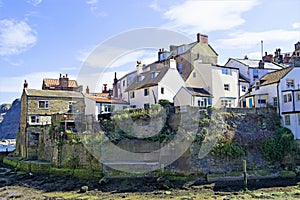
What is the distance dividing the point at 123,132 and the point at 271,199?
1407 centimetres

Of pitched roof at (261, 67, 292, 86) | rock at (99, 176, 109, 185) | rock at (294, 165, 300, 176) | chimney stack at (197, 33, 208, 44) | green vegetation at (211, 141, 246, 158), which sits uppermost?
chimney stack at (197, 33, 208, 44)

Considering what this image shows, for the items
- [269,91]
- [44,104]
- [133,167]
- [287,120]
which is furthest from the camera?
[44,104]

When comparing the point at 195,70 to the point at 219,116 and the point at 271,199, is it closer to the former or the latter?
the point at 219,116

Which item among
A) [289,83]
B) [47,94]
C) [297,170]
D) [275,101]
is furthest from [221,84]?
[47,94]

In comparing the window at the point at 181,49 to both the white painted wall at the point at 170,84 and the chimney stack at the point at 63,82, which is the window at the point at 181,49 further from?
the chimney stack at the point at 63,82

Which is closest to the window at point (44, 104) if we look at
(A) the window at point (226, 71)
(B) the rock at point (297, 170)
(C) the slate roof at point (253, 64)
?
(A) the window at point (226, 71)

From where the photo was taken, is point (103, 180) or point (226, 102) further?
point (226, 102)

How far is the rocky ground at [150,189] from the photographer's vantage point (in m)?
22.0

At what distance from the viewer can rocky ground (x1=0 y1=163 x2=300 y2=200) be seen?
22.0m

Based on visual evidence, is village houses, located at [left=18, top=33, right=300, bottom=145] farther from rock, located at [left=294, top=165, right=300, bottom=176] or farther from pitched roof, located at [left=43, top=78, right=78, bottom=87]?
pitched roof, located at [left=43, top=78, right=78, bottom=87]

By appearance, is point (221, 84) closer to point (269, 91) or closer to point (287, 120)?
point (269, 91)

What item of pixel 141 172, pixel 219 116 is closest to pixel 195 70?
pixel 219 116

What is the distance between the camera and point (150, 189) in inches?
920

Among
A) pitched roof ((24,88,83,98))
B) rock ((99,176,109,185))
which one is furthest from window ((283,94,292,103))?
pitched roof ((24,88,83,98))
